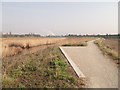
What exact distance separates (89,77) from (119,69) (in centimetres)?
194

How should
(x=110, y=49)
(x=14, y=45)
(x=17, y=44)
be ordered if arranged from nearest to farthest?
(x=110, y=49) → (x=14, y=45) → (x=17, y=44)

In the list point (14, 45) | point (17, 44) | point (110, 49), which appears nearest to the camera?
point (110, 49)

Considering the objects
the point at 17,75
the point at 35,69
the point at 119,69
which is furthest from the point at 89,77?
the point at 17,75

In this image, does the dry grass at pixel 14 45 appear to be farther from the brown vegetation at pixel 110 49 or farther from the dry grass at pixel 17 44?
the brown vegetation at pixel 110 49

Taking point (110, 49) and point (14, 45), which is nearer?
point (110, 49)

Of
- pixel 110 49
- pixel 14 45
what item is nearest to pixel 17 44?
pixel 14 45

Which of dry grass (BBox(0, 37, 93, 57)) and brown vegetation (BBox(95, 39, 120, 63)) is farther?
dry grass (BBox(0, 37, 93, 57))

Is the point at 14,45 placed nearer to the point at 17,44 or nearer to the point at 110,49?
the point at 17,44

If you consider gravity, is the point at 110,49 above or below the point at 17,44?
above

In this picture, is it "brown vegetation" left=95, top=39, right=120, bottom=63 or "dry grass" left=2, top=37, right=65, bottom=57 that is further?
"dry grass" left=2, top=37, right=65, bottom=57

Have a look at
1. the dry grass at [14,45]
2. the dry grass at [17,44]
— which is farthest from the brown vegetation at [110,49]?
the dry grass at [14,45]

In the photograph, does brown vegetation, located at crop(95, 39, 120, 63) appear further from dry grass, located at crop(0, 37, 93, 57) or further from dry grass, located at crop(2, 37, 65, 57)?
dry grass, located at crop(2, 37, 65, 57)

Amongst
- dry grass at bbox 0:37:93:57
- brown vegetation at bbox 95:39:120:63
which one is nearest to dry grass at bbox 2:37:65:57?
dry grass at bbox 0:37:93:57

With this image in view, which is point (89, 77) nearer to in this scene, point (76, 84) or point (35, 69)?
point (76, 84)
